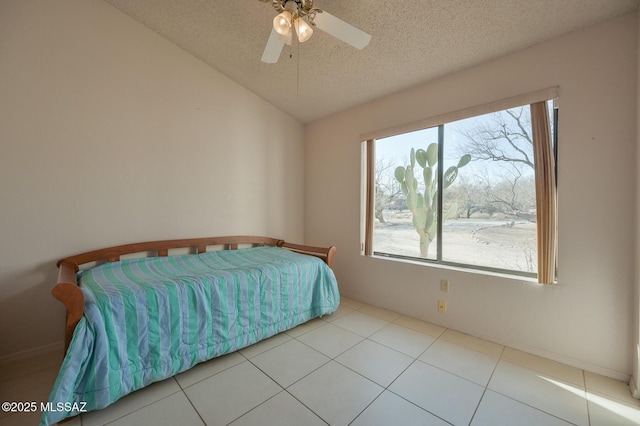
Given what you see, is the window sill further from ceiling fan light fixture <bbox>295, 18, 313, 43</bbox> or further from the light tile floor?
ceiling fan light fixture <bbox>295, 18, 313, 43</bbox>

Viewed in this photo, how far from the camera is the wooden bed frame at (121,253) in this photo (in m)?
1.21

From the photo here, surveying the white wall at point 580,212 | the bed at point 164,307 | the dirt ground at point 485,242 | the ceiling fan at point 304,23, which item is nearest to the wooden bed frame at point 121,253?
the bed at point 164,307

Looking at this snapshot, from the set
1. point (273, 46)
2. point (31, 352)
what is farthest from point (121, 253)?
point (273, 46)

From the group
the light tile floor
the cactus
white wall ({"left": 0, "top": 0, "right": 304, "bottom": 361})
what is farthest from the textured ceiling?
the light tile floor

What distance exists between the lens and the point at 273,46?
163cm

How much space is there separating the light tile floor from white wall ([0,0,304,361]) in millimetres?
765

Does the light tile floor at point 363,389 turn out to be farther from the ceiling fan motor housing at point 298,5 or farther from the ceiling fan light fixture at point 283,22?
the ceiling fan motor housing at point 298,5

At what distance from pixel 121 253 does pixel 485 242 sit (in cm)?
318

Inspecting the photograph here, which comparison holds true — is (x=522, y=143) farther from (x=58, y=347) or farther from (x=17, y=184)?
(x=58, y=347)

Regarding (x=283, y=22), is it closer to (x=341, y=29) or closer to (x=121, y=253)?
(x=341, y=29)

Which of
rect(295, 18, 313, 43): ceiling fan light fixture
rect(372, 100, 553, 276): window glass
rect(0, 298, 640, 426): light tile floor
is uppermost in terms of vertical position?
rect(295, 18, 313, 43): ceiling fan light fixture

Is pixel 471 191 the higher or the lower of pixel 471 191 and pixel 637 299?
the higher

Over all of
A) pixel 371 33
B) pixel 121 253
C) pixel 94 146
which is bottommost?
pixel 121 253

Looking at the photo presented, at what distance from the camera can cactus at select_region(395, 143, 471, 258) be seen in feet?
7.77
